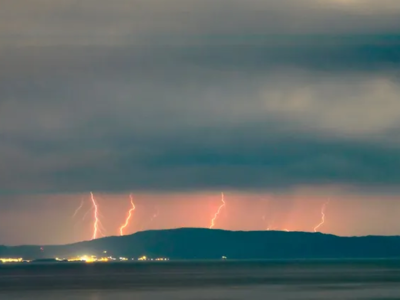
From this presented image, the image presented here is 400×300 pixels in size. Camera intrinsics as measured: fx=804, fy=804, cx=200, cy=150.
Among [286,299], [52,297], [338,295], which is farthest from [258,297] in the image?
[52,297]

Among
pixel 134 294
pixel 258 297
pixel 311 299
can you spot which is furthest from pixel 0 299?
pixel 311 299

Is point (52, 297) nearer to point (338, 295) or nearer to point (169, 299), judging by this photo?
point (169, 299)

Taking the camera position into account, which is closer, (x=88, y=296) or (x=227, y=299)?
(x=227, y=299)

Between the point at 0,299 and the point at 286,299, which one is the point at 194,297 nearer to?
the point at 286,299

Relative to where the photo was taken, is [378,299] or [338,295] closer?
[378,299]

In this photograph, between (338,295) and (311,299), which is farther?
(338,295)

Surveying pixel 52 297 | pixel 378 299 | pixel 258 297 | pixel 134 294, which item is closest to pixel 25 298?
pixel 52 297

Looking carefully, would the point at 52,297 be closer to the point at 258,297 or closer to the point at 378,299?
the point at 258,297
